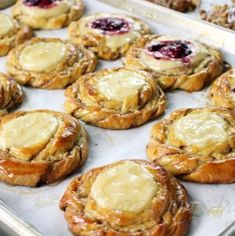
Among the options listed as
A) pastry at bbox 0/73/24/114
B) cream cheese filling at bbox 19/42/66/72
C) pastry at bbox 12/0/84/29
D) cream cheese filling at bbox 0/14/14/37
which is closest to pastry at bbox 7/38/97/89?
cream cheese filling at bbox 19/42/66/72

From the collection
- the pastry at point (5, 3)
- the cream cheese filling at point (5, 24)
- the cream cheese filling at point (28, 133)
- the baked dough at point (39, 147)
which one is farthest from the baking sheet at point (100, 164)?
the pastry at point (5, 3)

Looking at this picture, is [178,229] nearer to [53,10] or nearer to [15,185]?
[15,185]

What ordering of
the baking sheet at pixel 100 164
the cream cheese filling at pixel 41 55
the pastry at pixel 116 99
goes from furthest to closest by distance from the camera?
the cream cheese filling at pixel 41 55
the pastry at pixel 116 99
the baking sheet at pixel 100 164

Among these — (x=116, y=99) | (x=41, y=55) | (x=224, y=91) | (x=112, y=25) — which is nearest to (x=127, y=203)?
(x=116, y=99)

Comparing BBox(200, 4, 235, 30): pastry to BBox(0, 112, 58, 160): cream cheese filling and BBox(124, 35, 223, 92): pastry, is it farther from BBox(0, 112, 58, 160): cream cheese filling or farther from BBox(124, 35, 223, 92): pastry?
BBox(0, 112, 58, 160): cream cheese filling

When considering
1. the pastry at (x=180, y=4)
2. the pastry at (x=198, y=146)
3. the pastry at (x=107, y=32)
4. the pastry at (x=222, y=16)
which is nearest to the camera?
the pastry at (x=198, y=146)

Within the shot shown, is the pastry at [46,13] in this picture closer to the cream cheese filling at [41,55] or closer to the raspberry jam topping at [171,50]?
the cream cheese filling at [41,55]
